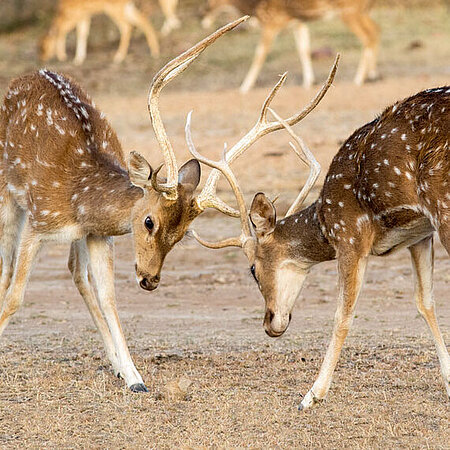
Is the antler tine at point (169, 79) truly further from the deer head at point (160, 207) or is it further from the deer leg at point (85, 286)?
the deer leg at point (85, 286)

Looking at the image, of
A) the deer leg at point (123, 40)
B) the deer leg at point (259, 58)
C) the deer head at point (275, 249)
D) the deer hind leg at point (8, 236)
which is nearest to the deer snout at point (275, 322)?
the deer head at point (275, 249)

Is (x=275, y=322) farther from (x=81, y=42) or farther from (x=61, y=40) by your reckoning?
(x=61, y=40)

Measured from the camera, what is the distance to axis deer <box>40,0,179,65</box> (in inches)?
1011

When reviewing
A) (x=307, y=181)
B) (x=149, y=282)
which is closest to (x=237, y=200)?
(x=307, y=181)

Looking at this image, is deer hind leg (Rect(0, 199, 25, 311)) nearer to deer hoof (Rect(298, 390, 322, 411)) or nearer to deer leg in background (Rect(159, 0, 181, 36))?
deer hoof (Rect(298, 390, 322, 411))

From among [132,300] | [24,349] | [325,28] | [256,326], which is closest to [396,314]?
[256,326]

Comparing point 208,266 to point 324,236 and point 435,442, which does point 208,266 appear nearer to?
point 324,236

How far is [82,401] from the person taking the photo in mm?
6910

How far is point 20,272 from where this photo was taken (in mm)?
7535

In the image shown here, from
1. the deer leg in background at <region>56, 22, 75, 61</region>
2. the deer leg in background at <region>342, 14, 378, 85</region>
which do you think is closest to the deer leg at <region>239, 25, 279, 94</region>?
the deer leg in background at <region>342, 14, 378, 85</region>

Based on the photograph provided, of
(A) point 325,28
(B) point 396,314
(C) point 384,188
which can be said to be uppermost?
(C) point 384,188

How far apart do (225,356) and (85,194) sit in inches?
61.7

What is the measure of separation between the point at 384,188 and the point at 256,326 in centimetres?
304

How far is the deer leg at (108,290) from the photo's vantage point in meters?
7.35
